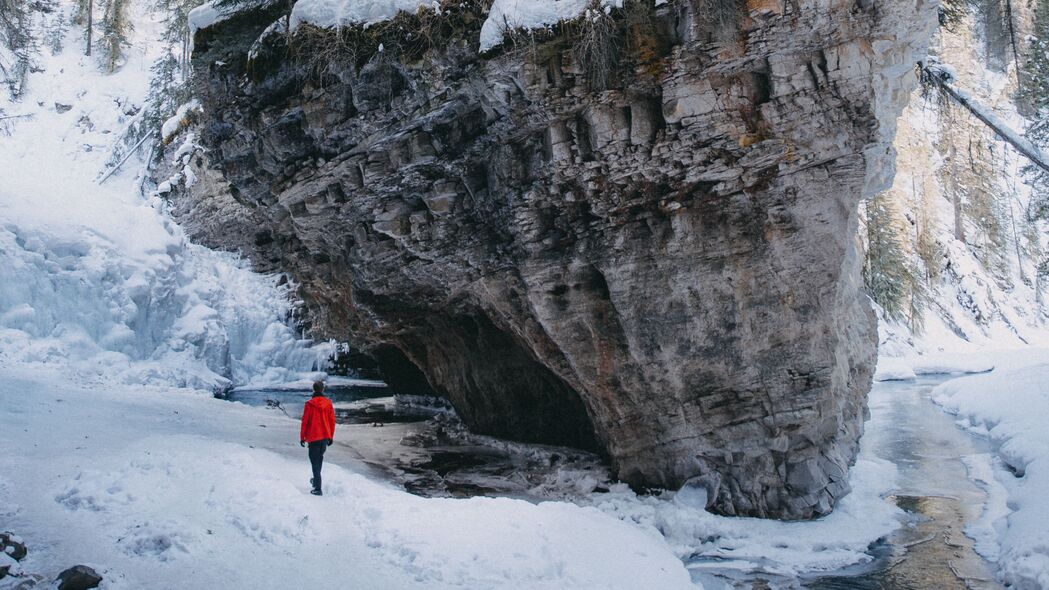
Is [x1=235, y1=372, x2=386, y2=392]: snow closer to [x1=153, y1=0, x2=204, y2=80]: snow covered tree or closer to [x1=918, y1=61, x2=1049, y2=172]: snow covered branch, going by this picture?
[x1=153, y1=0, x2=204, y2=80]: snow covered tree

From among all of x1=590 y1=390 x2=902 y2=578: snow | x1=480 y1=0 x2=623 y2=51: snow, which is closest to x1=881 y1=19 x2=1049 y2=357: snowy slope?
x1=590 y1=390 x2=902 y2=578: snow

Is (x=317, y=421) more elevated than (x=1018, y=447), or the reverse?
(x=317, y=421)

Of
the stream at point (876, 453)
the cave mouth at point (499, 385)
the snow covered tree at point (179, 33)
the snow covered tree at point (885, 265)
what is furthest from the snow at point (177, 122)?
the snow covered tree at point (885, 265)

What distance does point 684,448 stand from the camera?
9773 mm

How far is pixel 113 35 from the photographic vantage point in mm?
38906

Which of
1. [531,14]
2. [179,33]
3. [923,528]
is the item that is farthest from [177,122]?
[923,528]

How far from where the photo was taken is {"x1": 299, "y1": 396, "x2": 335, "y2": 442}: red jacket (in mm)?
7559

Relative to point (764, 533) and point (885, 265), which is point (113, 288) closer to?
point (764, 533)

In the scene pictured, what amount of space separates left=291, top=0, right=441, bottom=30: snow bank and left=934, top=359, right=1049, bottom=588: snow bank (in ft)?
31.0

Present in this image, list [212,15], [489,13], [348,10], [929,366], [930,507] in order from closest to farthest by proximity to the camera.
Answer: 1. [489,13]
2. [348,10]
3. [930,507]
4. [212,15]
5. [929,366]

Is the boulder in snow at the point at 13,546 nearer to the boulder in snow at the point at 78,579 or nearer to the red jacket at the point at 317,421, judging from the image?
the boulder in snow at the point at 78,579

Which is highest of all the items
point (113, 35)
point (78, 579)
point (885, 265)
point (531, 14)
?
point (113, 35)

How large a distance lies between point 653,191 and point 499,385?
705cm

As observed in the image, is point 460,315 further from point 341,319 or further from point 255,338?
point 255,338
